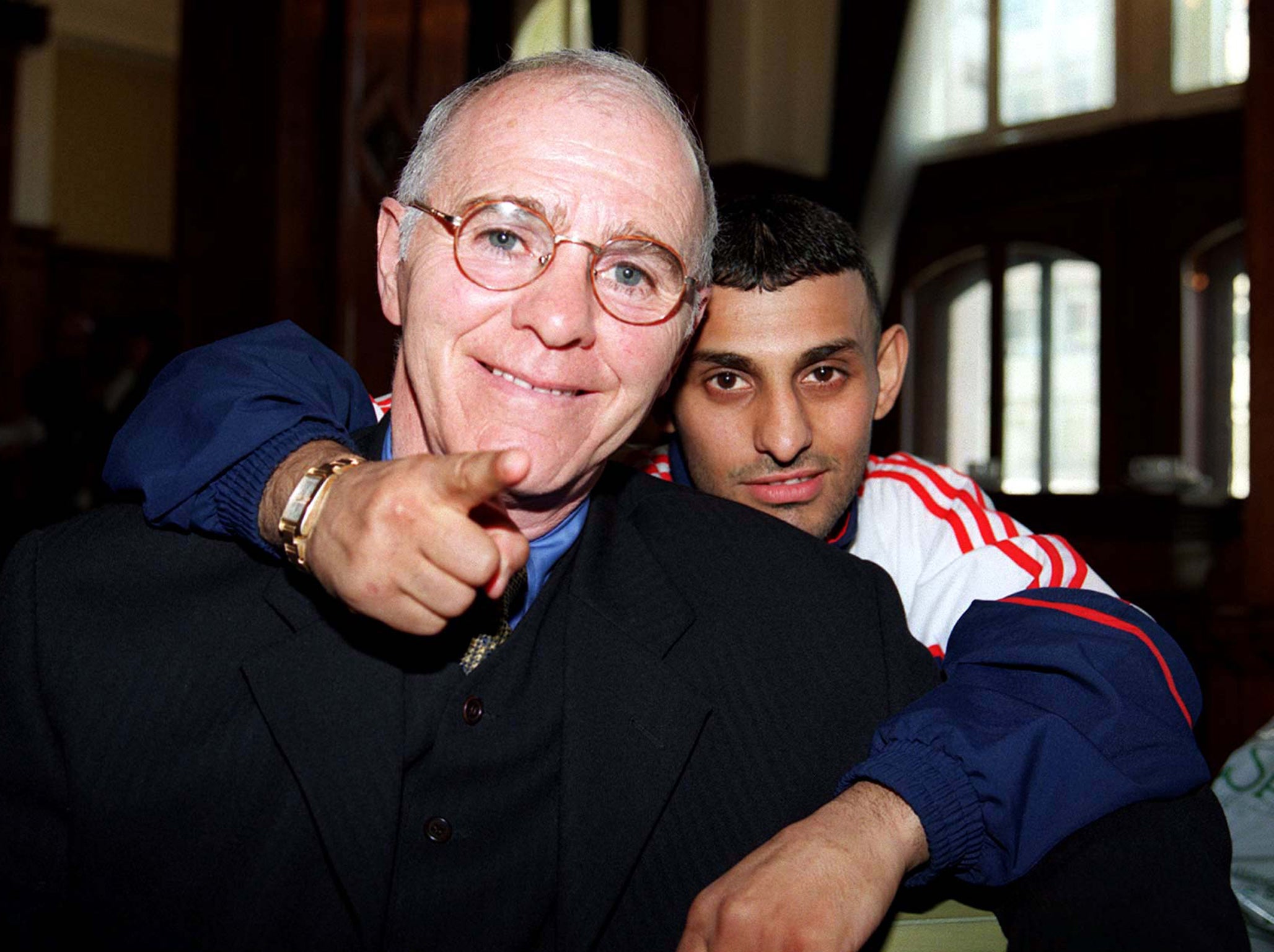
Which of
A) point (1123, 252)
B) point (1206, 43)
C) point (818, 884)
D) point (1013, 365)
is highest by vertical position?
point (1206, 43)

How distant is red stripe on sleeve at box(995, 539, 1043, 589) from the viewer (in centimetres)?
153

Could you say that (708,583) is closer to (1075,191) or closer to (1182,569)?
(1182,569)

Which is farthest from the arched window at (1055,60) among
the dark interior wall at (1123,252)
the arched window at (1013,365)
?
the arched window at (1013,365)

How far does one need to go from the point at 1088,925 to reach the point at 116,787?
100cm

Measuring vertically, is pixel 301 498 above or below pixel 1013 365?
below

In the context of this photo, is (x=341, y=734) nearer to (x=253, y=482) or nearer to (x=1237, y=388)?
(x=253, y=482)

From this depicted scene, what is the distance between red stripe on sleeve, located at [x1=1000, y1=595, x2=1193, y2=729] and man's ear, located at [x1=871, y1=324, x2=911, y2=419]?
77 centimetres

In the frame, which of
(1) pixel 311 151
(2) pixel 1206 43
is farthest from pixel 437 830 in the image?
(2) pixel 1206 43

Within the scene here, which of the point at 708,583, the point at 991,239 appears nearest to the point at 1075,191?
the point at 991,239

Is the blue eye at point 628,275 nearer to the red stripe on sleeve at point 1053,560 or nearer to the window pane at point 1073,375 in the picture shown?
the red stripe on sleeve at point 1053,560

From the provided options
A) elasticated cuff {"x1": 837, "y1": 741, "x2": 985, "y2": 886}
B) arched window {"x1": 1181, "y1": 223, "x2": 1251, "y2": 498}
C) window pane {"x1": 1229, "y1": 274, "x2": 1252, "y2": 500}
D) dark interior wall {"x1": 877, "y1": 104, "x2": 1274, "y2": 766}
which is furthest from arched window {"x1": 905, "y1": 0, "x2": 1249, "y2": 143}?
elasticated cuff {"x1": 837, "y1": 741, "x2": 985, "y2": 886}

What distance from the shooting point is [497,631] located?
1278 millimetres

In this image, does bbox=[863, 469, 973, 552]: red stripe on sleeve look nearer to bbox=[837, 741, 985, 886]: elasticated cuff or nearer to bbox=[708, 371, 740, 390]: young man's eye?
bbox=[708, 371, 740, 390]: young man's eye

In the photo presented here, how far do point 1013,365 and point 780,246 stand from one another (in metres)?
7.19
